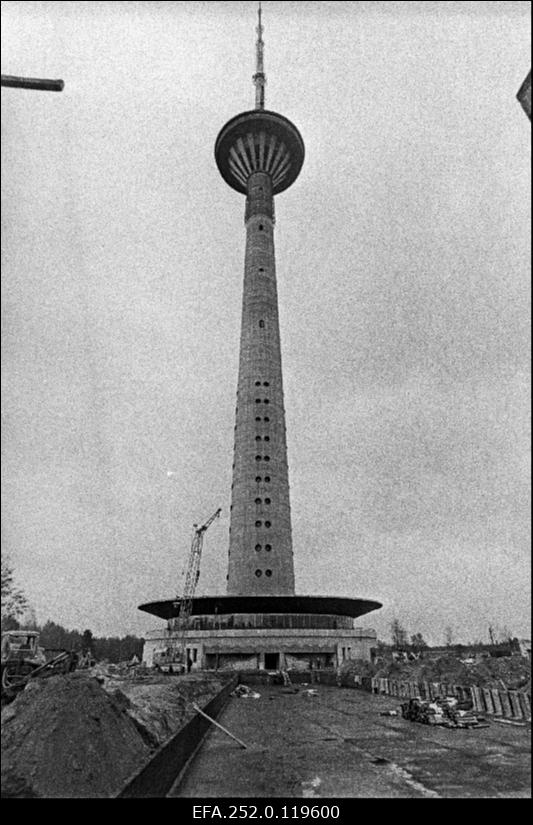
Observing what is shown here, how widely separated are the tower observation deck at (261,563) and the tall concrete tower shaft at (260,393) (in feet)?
0.60

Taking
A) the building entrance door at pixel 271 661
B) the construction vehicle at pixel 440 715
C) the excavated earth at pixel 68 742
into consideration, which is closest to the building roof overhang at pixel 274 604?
the building entrance door at pixel 271 661

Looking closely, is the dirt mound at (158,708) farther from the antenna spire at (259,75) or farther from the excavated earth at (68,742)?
the antenna spire at (259,75)

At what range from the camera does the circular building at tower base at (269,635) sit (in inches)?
3265

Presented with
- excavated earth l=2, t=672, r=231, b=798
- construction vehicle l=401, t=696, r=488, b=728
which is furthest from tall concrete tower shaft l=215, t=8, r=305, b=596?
excavated earth l=2, t=672, r=231, b=798

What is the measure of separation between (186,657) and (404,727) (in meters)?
58.9

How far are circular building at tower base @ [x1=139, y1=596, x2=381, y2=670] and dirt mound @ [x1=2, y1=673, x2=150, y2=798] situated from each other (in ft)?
226

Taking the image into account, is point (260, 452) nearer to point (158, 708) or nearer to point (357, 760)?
point (158, 708)

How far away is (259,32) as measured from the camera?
147 metres

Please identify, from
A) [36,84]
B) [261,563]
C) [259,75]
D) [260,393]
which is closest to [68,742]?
[36,84]

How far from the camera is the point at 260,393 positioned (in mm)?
102812

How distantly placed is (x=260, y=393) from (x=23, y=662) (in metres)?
75.0

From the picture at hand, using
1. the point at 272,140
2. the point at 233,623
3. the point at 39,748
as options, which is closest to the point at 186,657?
the point at 233,623
